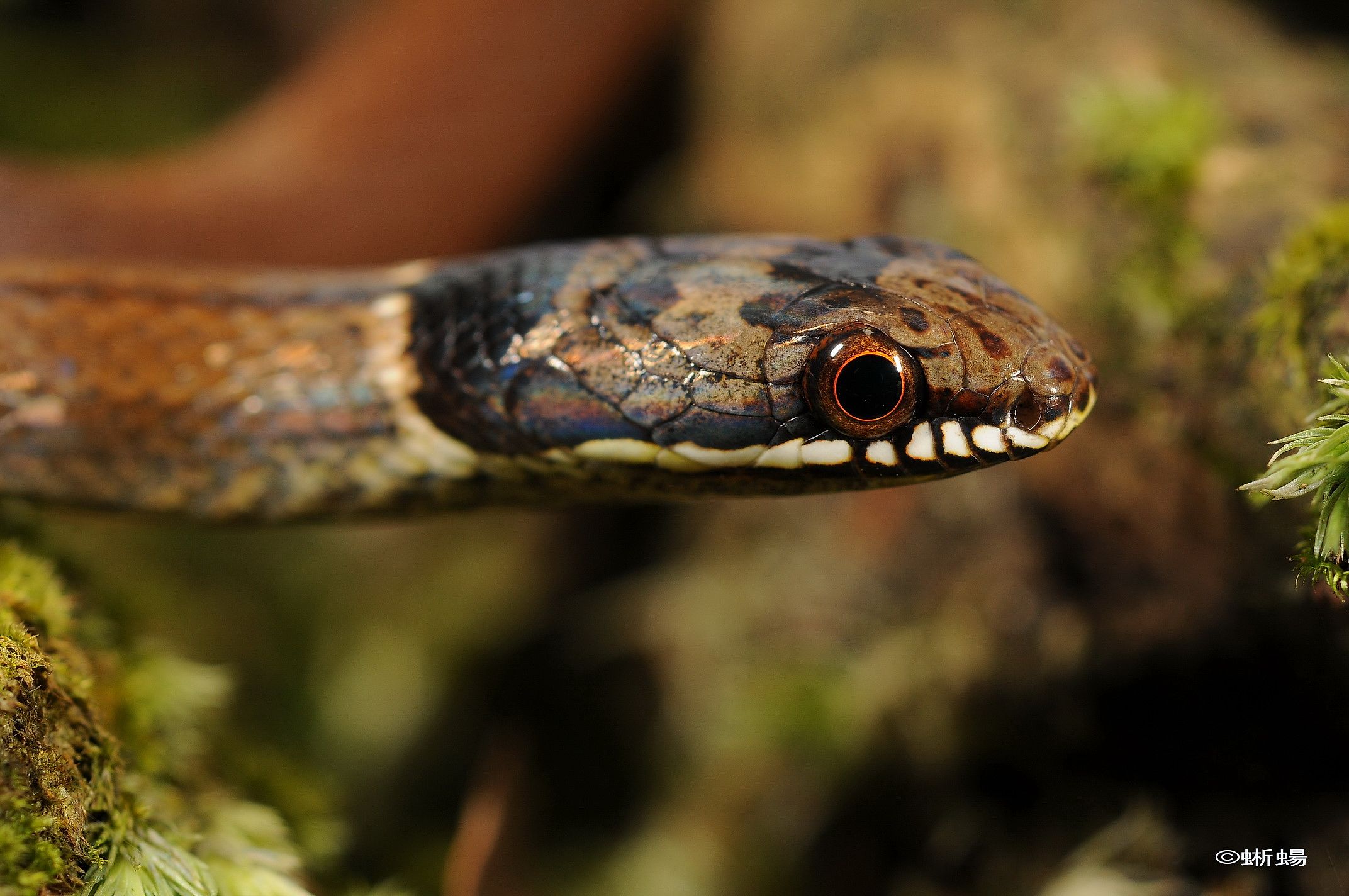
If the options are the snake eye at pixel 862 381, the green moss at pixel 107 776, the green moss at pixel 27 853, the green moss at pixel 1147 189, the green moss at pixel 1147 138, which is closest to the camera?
the green moss at pixel 27 853

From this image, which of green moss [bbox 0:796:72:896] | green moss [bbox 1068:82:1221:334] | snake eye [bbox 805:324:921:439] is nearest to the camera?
green moss [bbox 0:796:72:896]

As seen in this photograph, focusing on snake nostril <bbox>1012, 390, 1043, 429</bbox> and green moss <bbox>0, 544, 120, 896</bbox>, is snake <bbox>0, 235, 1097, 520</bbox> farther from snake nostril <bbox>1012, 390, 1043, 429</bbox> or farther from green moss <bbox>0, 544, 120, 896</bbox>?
green moss <bbox>0, 544, 120, 896</bbox>

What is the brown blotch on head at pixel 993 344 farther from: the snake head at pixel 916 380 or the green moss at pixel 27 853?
the green moss at pixel 27 853

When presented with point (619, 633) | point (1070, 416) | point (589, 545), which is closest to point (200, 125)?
point (589, 545)

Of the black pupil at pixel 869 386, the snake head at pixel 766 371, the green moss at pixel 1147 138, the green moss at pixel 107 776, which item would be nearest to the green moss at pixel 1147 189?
the green moss at pixel 1147 138

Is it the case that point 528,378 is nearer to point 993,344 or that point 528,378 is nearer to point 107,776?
point 993,344

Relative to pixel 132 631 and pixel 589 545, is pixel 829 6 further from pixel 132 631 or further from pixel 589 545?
pixel 132 631

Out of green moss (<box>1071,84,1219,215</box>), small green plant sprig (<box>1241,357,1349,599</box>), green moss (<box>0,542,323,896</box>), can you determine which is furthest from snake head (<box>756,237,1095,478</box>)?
green moss (<box>0,542,323,896</box>)
